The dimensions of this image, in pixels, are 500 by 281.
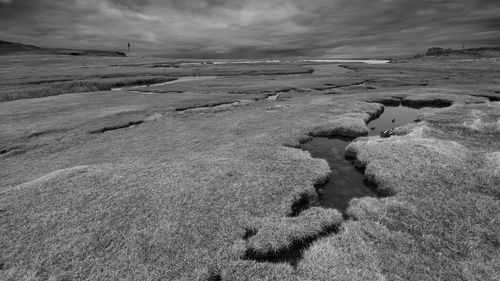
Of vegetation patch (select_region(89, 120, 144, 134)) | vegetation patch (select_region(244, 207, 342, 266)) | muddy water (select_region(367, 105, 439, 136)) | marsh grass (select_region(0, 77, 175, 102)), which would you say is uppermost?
marsh grass (select_region(0, 77, 175, 102))

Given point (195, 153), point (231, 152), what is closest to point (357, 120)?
point (231, 152)

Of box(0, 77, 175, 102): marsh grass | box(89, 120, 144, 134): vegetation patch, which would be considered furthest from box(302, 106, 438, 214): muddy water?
box(0, 77, 175, 102): marsh grass

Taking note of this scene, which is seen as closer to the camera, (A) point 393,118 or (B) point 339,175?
(B) point 339,175

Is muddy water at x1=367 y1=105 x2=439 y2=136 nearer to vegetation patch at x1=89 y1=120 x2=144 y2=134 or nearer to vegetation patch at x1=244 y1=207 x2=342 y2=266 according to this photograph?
vegetation patch at x1=244 y1=207 x2=342 y2=266

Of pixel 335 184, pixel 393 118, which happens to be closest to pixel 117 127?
pixel 335 184

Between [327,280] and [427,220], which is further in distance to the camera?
[427,220]

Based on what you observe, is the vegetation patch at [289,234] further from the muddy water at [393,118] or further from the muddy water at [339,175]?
the muddy water at [393,118]

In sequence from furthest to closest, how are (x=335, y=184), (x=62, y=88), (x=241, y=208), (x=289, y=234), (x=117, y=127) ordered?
(x=62, y=88) → (x=117, y=127) → (x=335, y=184) → (x=241, y=208) → (x=289, y=234)

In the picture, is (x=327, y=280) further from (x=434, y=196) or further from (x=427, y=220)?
(x=434, y=196)

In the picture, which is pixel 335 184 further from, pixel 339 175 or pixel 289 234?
pixel 289 234

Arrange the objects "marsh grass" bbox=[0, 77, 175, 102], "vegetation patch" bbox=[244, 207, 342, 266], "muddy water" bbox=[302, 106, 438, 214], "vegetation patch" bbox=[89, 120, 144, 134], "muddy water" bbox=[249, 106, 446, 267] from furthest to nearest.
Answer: "marsh grass" bbox=[0, 77, 175, 102] → "vegetation patch" bbox=[89, 120, 144, 134] → "muddy water" bbox=[302, 106, 438, 214] → "muddy water" bbox=[249, 106, 446, 267] → "vegetation patch" bbox=[244, 207, 342, 266]

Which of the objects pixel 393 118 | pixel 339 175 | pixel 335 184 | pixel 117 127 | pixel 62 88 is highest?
pixel 62 88
